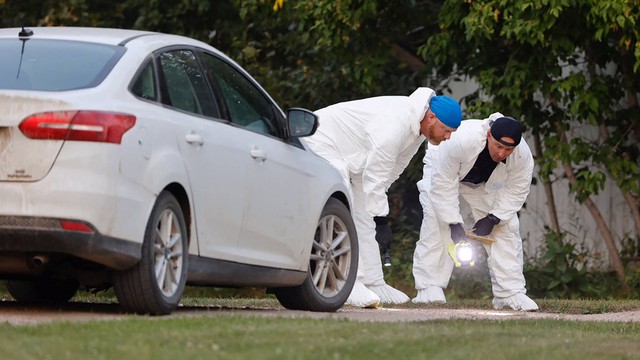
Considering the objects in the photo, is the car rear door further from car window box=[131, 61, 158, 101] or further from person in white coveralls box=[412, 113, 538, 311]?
person in white coveralls box=[412, 113, 538, 311]

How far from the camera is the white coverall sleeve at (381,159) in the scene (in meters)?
11.4

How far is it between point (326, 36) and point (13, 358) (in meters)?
10.6

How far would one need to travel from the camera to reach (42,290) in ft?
31.8

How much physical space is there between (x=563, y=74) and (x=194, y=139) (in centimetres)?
1020

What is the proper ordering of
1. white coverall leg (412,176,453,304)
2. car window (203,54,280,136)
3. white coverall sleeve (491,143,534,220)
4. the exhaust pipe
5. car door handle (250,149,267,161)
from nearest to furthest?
the exhaust pipe
car door handle (250,149,267,161)
car window (203,54,280,136)
white coverall sleeve (491,143,534,220)
white coverall leg (412,176,453,304)

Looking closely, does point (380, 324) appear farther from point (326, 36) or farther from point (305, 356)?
point (326, 36)

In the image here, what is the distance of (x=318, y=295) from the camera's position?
9602 millimetres

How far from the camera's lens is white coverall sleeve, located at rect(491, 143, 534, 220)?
1224 cm

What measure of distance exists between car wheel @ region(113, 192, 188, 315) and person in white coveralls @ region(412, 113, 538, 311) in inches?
173

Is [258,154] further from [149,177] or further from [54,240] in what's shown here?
[54,240]

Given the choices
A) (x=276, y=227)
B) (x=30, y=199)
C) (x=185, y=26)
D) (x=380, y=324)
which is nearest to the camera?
(x=30, y=199)

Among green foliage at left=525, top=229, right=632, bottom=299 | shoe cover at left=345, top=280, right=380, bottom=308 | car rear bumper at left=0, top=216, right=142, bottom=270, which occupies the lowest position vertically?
green foliage at left=525, top=229, right=632, bottom=299

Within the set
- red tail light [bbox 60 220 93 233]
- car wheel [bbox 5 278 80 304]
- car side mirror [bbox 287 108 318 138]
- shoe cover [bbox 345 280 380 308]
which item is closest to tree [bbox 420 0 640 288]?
shoe cover [bbox 345 280 380 308]

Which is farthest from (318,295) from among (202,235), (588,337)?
(588,337)
